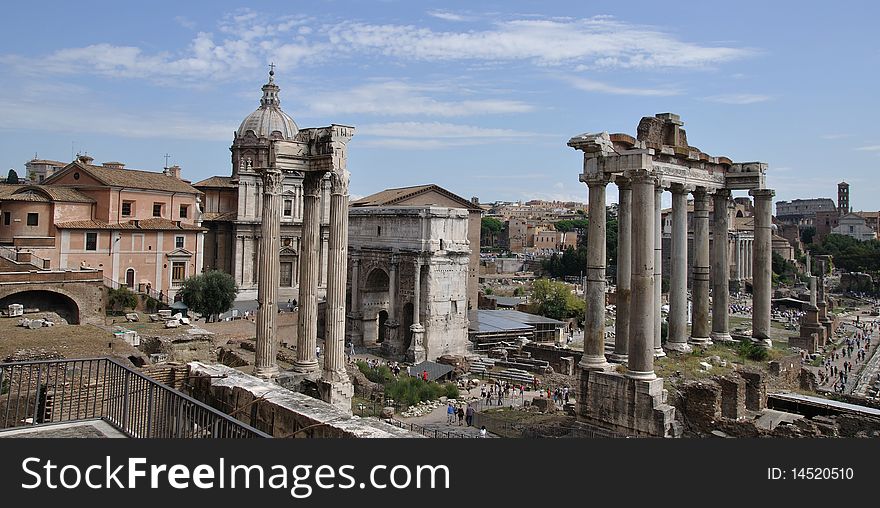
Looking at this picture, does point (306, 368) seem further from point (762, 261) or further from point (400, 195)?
point (400, 195)

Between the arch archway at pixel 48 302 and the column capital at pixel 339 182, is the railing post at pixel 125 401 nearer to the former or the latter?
the column capital at pixel 339 182

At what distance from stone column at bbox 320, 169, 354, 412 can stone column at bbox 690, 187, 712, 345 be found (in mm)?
9905

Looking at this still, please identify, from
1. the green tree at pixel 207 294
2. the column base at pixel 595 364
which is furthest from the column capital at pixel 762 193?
the green tree at pixel 207 294

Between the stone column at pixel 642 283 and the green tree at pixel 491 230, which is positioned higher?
the green tree at pixel 491 230

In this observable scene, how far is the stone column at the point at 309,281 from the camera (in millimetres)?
16594

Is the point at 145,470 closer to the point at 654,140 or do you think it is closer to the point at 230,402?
the point at 230,402

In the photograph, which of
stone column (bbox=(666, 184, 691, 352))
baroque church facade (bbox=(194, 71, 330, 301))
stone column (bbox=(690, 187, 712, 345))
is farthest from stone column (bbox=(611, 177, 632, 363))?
baroque church facade (bbox=(194, 71, 330, 301))

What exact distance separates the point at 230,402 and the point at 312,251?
17.0ft

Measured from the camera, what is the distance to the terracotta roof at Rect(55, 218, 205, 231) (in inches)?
1356

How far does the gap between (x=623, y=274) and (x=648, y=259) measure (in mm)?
1895

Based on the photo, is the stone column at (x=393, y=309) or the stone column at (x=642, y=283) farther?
the stone column at (x=393, y=309)

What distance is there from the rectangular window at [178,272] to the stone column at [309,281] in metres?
23.9

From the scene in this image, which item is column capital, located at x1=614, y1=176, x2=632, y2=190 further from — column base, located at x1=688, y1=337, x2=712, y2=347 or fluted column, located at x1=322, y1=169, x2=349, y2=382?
fluted column, located at x1=322, y1=169, x2=349, y2=382

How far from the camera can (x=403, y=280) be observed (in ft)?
127
